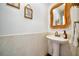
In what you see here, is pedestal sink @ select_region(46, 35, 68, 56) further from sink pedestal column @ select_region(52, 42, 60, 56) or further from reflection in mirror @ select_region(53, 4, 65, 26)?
reflection in mirror @ select_region(53, 4, 65, 26)

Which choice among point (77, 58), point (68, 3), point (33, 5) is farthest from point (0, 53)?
point (68, 3)

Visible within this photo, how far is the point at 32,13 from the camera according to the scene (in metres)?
1.58

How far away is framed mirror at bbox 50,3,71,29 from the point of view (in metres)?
1.56

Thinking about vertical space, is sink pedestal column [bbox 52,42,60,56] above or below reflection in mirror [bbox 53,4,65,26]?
below

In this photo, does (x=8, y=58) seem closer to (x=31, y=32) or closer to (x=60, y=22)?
(x=31, y=32)

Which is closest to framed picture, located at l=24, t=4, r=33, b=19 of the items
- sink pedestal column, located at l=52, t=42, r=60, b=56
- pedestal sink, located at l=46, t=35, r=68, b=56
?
pedestal sink, located at l=46, t=35, r=68, b=56

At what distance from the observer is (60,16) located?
160 cm

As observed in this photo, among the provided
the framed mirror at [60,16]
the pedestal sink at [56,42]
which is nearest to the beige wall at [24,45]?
the pedestal sink at [56,42]

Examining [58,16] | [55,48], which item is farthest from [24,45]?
[58,16]

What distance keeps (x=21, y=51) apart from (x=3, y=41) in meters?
0.27

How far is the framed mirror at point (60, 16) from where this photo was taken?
1.56 meters

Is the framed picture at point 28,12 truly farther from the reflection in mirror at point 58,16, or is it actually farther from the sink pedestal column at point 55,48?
the sink pedestal column at point 55,48

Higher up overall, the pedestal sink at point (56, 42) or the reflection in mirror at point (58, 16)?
the reflection in mirror at point (58, 16)

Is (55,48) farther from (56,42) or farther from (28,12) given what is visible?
(28,12)
